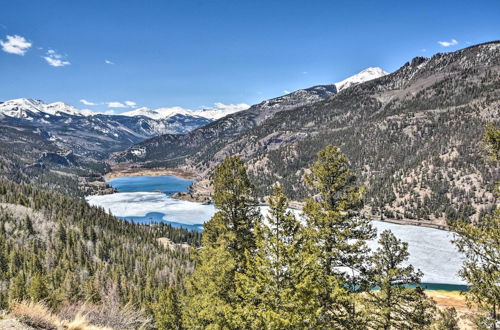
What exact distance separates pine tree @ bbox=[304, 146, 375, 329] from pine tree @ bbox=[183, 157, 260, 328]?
16.6 ft

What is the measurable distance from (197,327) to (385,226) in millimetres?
190734

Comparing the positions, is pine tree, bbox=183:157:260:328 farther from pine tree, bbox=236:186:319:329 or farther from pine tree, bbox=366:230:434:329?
pine tree, bbox=366:230:434:329

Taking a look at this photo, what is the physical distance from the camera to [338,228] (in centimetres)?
2222

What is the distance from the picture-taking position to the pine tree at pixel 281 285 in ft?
49.5

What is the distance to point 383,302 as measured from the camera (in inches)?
1014

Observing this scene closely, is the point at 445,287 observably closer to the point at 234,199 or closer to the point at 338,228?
the point at 338,228

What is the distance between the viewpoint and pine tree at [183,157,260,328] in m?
22.6

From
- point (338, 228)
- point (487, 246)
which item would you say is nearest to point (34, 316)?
point (338, 228)

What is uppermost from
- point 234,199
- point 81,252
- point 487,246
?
point 234,199

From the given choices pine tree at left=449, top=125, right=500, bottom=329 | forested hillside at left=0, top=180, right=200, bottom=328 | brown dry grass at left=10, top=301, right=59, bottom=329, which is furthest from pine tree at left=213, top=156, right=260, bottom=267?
forested hillside at left=0, top=180, right=200, bottom=328

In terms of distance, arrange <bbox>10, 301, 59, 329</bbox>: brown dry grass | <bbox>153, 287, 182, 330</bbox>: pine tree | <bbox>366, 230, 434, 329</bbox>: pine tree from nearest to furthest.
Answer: <bbox>10, 301, 59, 329</bbox>: brown dry grass
<bbox>366, 230, 434, 329</bbox>: pine tree
<bbox>153, 287, 182, 330</bbox>: pine tree

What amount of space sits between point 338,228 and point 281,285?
7.73 metres

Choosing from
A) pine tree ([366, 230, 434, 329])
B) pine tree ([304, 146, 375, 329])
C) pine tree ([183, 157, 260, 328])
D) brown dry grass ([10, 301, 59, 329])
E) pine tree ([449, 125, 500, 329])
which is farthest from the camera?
pine tree ([366, 230, 434, 329])

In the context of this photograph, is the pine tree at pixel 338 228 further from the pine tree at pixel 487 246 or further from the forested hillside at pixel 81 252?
the forested hillside at pixel 81 252
